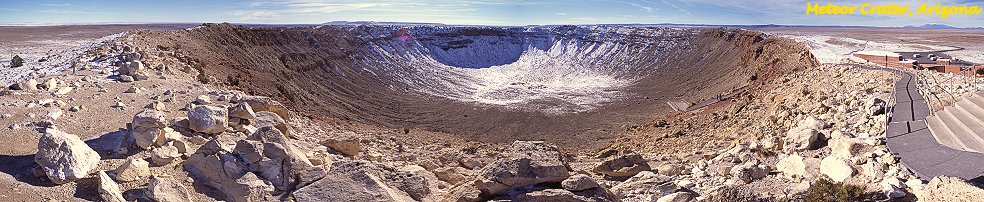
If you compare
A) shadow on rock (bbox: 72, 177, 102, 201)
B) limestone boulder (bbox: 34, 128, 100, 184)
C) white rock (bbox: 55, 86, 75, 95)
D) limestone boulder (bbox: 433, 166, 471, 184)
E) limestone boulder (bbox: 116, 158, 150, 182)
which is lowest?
limestone boulder (bbox: 433, 166, 471, 184)

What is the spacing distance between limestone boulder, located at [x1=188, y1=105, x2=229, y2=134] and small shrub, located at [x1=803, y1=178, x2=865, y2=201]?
9.02 meters

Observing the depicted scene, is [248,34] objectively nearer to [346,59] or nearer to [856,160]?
[346,59]

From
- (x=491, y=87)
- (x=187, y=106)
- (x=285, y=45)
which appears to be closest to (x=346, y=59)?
(x=285, y=45)

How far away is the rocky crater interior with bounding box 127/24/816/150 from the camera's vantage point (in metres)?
25.5

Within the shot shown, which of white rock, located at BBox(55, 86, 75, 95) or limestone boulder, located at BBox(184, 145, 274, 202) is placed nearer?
Answer: limestone boulder, located at BBox(184, 145, 274, 202)

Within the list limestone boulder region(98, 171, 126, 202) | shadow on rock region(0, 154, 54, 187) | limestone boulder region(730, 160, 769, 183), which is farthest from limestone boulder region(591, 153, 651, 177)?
shadow on rock region(0, 154, 54, 187)

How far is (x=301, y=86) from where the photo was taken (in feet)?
93.4

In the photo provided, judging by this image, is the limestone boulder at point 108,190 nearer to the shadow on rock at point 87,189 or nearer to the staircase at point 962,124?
the shadow on rock at point 87,189

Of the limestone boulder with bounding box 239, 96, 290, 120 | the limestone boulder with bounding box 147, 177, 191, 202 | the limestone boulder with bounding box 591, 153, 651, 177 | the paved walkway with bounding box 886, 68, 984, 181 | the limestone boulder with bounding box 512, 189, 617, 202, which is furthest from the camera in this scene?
the limestone boulder with bounding box 239, 96, 290, 120

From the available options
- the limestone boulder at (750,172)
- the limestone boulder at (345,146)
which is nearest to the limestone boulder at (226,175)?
the limestone boulder at (345,146)

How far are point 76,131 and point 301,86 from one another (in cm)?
1913

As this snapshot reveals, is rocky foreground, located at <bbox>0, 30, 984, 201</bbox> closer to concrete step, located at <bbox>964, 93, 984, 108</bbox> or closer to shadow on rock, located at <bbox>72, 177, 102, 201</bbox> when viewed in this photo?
shadow on rock, located at <bbox>72, 177, 102, 201</bbox>

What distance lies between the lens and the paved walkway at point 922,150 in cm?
766

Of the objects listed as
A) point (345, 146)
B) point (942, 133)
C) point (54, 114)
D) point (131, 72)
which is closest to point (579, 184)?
point (345, 146)
